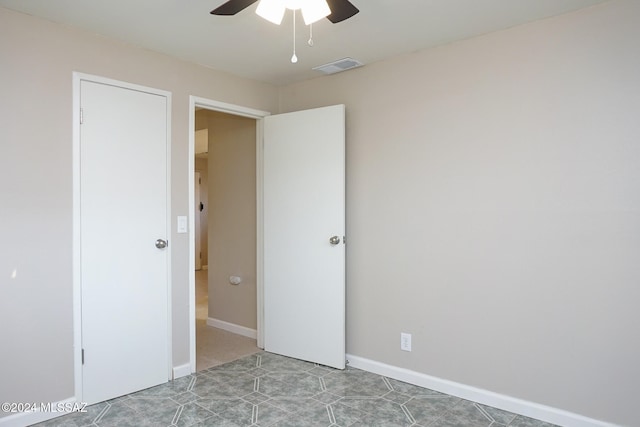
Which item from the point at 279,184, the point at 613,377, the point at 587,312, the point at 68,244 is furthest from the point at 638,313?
the point at 68,244

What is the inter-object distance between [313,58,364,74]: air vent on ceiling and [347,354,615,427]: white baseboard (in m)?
2.29

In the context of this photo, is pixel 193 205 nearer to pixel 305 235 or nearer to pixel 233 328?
pixel 305 235

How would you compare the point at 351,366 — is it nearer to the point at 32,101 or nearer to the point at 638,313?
the point at 638,313

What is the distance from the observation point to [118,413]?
255 cm

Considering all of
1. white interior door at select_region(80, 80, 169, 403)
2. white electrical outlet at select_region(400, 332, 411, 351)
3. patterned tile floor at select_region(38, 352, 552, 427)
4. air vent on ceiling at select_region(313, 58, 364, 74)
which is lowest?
patterned tile floor at select_region(38, 352, 552, 427)

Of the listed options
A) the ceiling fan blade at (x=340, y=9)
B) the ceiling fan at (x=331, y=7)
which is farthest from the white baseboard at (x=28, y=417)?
the ceiling fan blade at (x=340, y=9)

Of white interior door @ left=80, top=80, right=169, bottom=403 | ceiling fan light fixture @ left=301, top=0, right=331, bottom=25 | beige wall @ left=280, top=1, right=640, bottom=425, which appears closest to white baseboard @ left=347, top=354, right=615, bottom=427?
beige wall @ left=280, top=1, right=640, bottom=425

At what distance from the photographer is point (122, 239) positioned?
2.81 m

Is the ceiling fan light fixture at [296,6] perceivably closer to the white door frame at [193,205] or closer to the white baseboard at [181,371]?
the white door frame at [193,205]

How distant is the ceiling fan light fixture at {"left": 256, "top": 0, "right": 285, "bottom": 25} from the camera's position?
72.4 inches

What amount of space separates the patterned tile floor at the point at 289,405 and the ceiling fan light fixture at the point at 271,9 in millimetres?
2184

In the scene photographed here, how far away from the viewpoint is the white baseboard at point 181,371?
121 inches

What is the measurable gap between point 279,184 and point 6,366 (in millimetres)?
2177

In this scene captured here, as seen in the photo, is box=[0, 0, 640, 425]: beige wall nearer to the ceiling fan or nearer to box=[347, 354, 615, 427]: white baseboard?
box=[347, 354, 615, 427]: white baseboard
